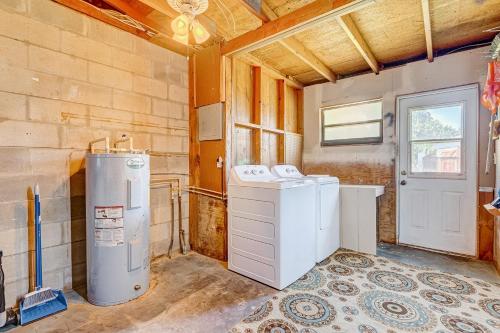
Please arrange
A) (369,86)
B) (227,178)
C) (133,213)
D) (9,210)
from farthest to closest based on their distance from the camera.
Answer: (369,86) → (227,178) → (133,213) → (9,210)

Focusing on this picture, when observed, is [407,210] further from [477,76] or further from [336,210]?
[477,76]

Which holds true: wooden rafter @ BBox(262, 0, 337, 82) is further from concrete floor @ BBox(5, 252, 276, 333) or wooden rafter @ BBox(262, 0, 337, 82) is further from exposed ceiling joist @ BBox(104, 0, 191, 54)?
concrete floor @ BBox(5, 252, 276, 333)

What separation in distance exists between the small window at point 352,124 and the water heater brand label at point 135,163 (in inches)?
115

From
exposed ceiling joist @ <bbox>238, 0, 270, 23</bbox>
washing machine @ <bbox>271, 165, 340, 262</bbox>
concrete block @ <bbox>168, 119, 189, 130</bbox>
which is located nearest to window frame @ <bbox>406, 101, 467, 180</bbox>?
washing machine @ <bbox>271, 165, 340, 262</bbox>

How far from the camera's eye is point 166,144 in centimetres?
290

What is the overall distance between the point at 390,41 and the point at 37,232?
4.03 meters

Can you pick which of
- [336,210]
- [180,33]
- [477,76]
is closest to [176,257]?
[336,210]

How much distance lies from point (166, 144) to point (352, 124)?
2.77m

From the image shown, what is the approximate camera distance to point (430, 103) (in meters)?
3.13

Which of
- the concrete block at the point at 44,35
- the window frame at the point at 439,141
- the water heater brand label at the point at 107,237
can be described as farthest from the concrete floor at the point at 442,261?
the concrete block at the point at 44,35

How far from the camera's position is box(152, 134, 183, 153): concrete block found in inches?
110

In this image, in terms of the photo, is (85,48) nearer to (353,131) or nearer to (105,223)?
(105,223)

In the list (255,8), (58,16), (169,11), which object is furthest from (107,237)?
(255,8)

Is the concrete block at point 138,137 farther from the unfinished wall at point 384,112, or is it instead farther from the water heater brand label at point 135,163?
the unfinished wall at point 384,112
